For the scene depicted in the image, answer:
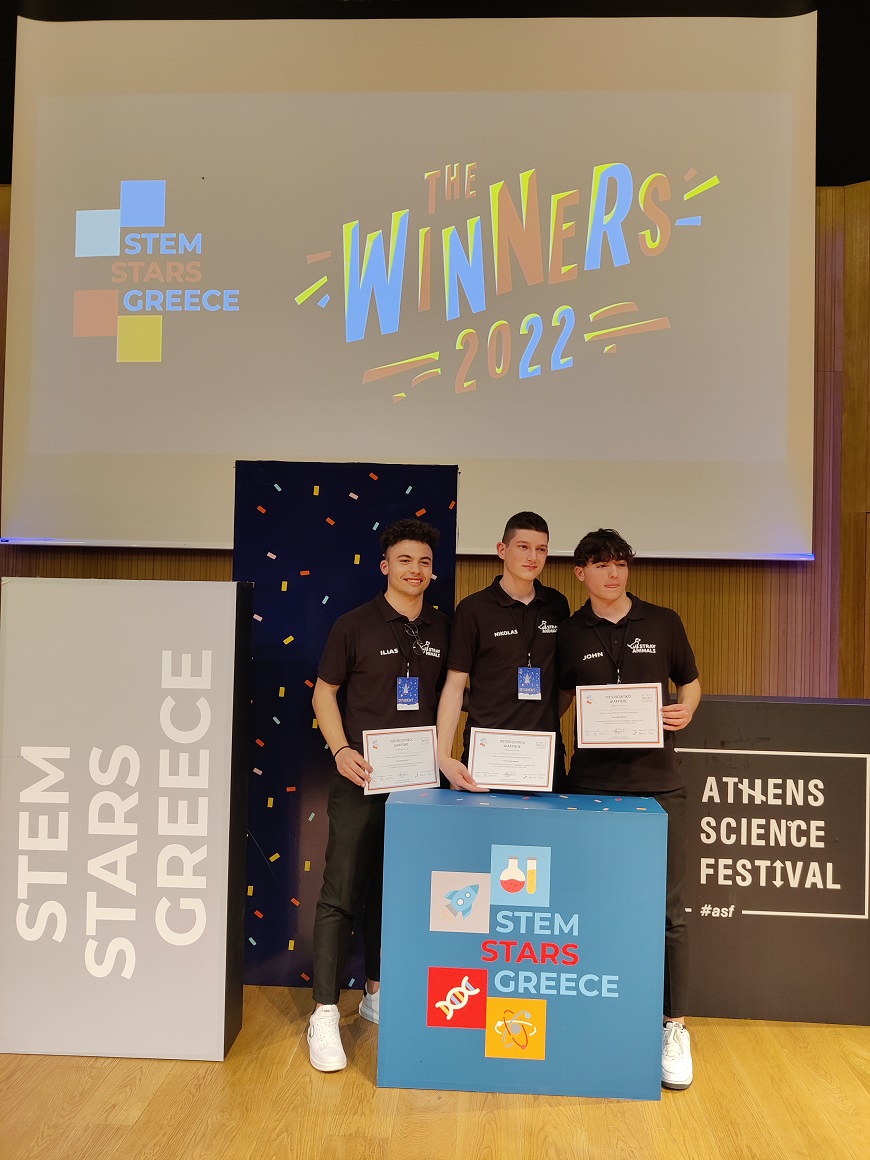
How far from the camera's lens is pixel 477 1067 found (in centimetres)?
235

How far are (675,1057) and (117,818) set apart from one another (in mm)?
1695

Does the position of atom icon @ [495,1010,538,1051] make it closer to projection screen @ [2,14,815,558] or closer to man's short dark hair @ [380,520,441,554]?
man's short dark hair @ [380,520,441,554]

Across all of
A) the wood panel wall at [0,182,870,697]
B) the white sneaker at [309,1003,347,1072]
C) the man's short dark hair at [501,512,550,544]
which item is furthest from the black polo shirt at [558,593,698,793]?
the wood panel wall at [0,182,870,697]

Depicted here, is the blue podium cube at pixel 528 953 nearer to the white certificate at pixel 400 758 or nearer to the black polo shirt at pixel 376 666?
the white certificate at pixel 400 758

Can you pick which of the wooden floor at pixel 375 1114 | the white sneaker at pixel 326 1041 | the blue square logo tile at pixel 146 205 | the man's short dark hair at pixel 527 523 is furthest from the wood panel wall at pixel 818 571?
the white sneaker at pixel 326 1041

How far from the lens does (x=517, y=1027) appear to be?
7.68ft

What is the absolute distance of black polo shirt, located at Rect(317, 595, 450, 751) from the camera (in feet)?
8.57

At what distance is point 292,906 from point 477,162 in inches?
128

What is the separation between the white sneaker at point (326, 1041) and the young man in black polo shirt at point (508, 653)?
0.75 m

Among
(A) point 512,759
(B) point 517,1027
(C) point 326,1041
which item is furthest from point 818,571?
(C) point 326,1041

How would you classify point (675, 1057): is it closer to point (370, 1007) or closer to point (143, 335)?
point (370, 1007)

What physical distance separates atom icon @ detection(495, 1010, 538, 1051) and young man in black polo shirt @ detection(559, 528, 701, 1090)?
411 millimetres

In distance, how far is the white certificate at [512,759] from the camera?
2.45 meters

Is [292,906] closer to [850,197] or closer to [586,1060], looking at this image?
[586,1060]
